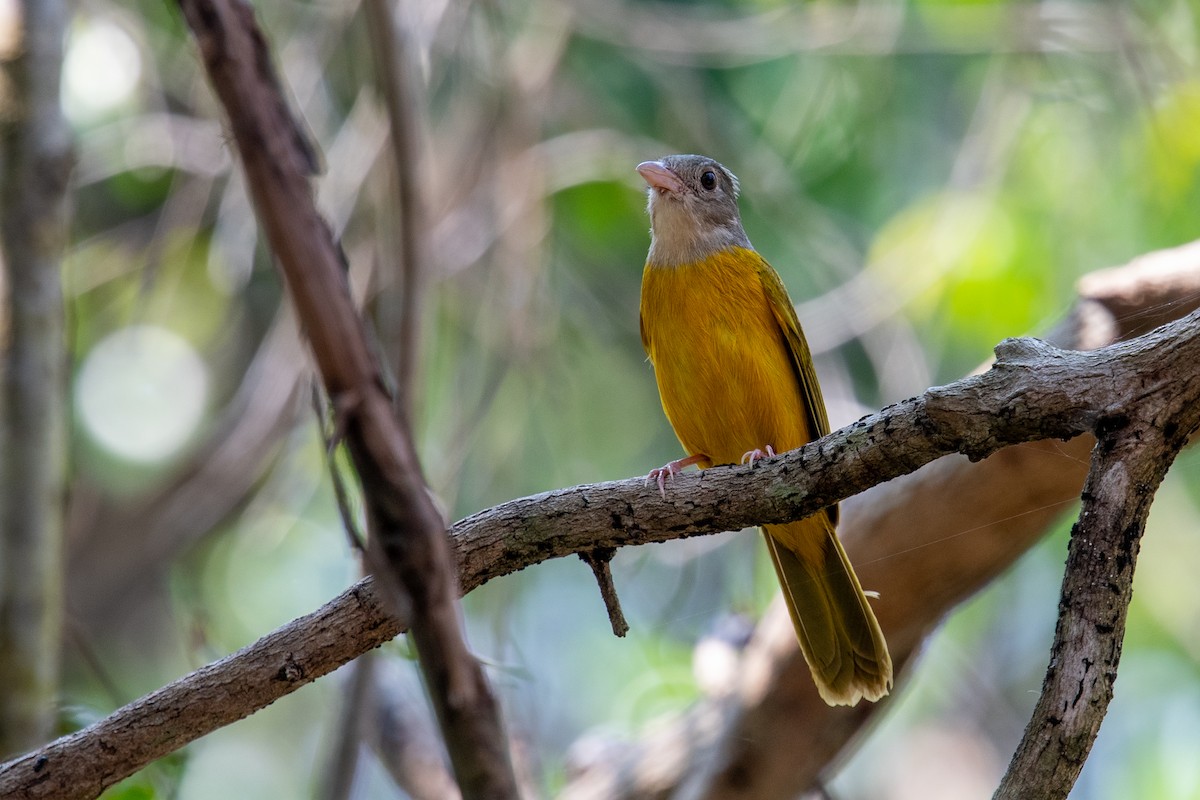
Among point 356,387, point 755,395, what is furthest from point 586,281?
point 356,387

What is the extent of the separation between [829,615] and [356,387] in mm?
2674

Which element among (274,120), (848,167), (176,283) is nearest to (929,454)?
(274,120)

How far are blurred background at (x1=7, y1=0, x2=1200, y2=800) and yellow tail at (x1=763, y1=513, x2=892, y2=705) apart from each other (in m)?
1.01

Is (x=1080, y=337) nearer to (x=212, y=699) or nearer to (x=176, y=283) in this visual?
(x=212, y=699)

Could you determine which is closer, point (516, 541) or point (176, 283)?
point (516, 541)

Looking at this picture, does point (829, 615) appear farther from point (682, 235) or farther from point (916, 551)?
point (682, 235)

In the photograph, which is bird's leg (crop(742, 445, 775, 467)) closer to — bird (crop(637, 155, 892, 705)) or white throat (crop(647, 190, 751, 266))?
bird (crop(637, 155, 892, 705))

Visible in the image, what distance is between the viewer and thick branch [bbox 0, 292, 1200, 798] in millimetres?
2188

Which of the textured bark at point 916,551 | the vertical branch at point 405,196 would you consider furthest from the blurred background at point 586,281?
the textured bark at point 916,551

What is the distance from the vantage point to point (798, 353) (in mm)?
3924

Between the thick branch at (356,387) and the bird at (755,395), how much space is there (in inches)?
91.0

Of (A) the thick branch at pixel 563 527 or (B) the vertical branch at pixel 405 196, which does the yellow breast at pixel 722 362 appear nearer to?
(B) the vertical branch at pixel 405 196

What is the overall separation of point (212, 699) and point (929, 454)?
1.54m

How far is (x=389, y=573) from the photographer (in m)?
1.09
